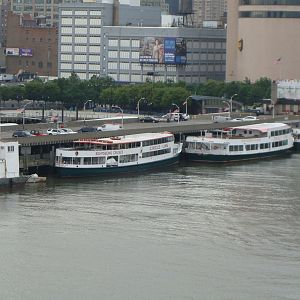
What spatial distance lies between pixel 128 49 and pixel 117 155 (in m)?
36.2

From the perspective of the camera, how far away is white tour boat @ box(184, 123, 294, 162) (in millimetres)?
50281

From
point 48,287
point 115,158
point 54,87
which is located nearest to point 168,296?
point 48,287

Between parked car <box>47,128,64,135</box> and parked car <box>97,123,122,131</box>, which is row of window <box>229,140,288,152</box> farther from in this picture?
parked car <box>47,128,64,135</box>

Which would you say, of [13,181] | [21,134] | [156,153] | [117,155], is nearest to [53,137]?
[21,134]

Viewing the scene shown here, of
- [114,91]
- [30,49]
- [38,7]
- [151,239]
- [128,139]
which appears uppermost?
[38,7]

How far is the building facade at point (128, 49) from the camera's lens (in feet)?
260

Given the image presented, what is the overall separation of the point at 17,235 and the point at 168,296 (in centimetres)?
671

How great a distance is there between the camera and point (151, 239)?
3167 cm

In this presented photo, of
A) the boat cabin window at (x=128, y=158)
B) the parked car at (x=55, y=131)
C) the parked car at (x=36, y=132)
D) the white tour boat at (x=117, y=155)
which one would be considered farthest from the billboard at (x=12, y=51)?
the boat cabin window at (x=128, y=158)

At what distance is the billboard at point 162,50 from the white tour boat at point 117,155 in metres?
30.5

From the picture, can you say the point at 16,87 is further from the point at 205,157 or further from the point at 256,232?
the point at 256,232

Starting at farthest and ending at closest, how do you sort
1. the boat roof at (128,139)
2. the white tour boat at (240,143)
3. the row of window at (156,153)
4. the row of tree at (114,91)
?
the row of tree at (114,91)
the white tour boat at (240,143)
the row of window at (156,153)
the boat roof at (128,139)

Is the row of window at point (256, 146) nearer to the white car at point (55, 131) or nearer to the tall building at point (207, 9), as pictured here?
the white car at point (55, 131)

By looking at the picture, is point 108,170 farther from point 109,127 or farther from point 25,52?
point 25,52
